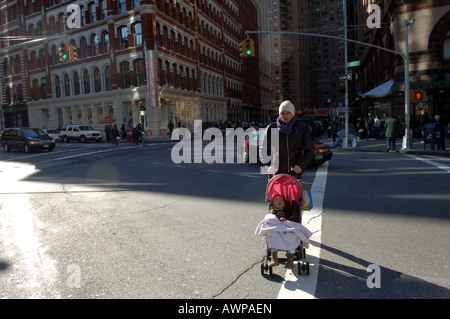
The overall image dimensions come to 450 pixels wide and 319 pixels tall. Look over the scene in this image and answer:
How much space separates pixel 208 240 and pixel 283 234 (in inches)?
64.6

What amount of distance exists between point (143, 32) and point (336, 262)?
1506 inches

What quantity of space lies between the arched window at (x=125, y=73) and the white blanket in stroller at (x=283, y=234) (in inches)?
1547

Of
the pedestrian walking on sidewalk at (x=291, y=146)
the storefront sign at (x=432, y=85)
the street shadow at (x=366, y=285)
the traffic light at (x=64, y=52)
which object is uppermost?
the traffic light at (x=64, y=52)

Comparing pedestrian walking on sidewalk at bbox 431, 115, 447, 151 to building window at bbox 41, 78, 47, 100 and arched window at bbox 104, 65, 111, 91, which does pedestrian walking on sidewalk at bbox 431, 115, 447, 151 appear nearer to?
arched window at bbox 104, 65, 111, 91

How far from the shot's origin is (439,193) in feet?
26.5

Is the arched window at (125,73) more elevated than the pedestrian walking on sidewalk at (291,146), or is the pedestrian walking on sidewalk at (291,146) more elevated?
the arched window at (125,73)

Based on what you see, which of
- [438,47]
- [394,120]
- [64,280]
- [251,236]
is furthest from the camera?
[438,47]

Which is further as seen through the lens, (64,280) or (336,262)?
(336,262)

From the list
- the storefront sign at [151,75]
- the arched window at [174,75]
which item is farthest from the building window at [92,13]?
the arched window at [174,75]

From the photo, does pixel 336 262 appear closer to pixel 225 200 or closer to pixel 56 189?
pixel 225 200

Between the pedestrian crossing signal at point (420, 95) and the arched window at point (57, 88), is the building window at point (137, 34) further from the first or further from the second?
the pedestrian crossing signal at point (420, 95)

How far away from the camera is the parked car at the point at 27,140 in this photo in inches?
899

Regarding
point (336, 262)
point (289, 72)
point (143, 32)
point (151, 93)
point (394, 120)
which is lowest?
point (336, 262)

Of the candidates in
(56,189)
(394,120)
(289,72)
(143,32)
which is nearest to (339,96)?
(289,72)
